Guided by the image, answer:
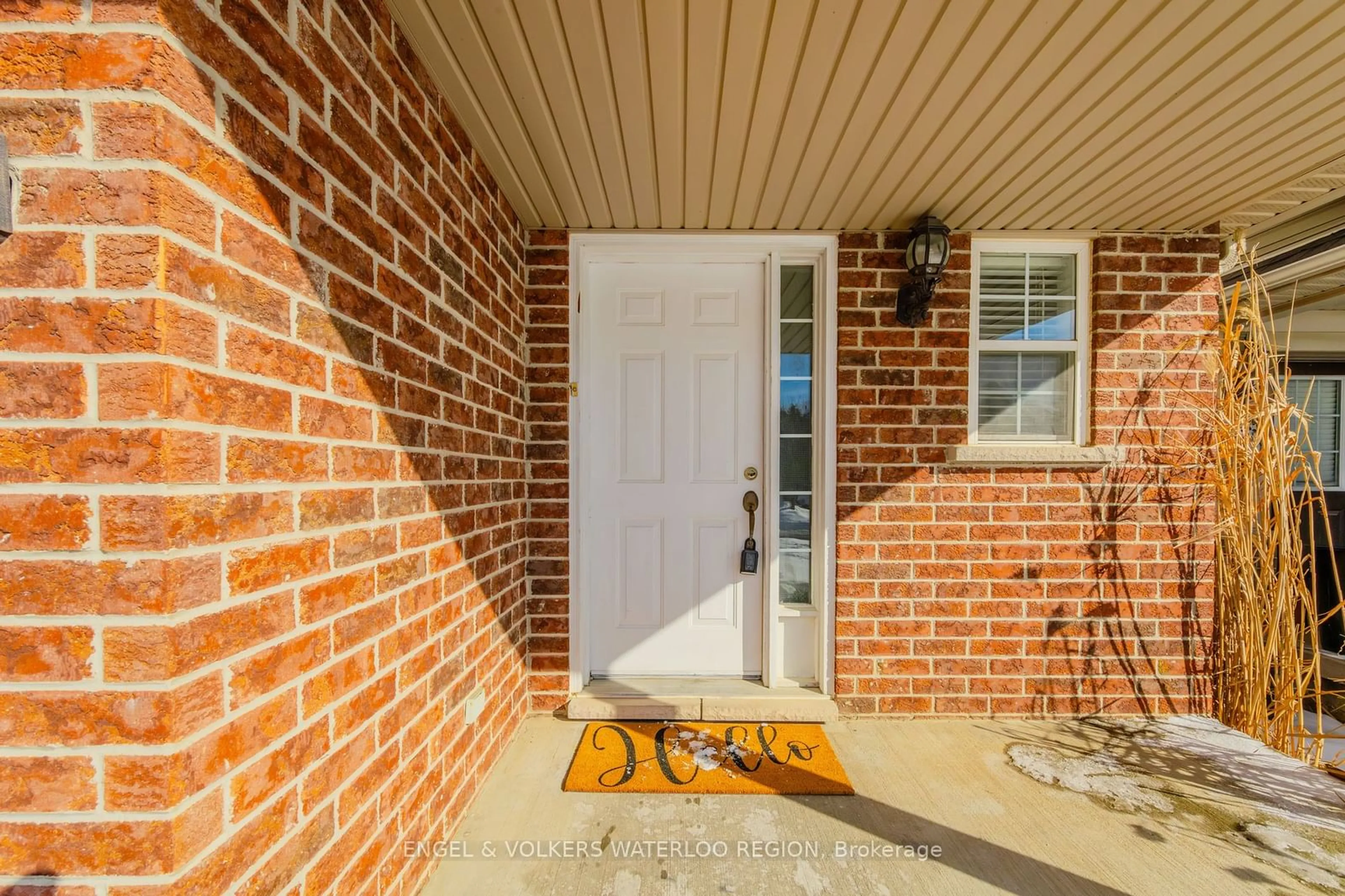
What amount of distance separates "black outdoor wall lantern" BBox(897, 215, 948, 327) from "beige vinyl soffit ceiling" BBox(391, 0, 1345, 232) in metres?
0.10

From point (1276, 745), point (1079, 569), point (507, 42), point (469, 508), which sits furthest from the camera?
point (1079, 569)

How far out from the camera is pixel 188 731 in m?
0.82

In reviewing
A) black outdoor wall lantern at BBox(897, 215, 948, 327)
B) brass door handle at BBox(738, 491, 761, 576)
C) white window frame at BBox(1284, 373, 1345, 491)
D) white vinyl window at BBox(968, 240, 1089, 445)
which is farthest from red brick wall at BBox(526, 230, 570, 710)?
white window frame at BBox(1284, 373, 1345, 491)

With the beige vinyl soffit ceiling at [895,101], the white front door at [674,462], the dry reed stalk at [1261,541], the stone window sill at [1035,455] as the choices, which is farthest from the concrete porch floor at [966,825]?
the beige vinyl soffit ceiling at [895,101]

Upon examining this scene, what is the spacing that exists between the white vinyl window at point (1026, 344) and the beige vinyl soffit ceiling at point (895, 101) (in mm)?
302

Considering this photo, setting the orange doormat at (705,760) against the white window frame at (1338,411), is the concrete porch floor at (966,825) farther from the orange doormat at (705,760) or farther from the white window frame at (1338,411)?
the white window frame at (1338,411)

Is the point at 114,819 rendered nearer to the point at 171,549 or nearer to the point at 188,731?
the point at 188,731

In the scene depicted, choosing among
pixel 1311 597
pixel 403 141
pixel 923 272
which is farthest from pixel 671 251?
pixel 1311 597

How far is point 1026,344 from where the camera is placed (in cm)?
258

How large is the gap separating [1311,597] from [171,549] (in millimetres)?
4134

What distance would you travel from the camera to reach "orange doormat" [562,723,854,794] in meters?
1.99

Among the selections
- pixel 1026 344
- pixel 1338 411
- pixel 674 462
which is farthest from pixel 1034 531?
pixel 1338 411

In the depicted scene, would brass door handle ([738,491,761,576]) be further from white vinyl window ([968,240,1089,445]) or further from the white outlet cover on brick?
the white outlet cover on brick

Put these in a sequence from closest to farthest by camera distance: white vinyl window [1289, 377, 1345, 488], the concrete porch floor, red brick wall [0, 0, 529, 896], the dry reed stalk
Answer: red brick wall [0, 0, 529, 896] < the concrete porch floor < the dry reed stalk < white vinyl window [1289, 377, 1345, 488]
